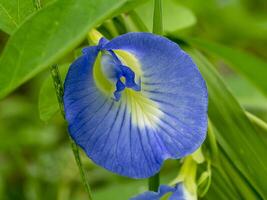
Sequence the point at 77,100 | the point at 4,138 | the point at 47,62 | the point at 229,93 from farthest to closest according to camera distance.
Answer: the point at 4,138 → the point at 229,93 → the point at 77,100 → the point at 47,62

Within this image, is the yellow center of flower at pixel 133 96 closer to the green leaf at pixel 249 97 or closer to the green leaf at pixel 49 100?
the green leaf at pixel 49 100

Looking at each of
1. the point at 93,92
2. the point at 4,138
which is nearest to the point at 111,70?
the point at 93,92

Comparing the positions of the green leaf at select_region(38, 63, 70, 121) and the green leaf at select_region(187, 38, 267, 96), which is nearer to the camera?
the green leaf at select_region(38, 63, 70, 121)

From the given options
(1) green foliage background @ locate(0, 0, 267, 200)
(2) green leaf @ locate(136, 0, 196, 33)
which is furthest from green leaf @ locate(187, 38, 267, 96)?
(2) green leaf @ locate(136, 0, 196, 33)

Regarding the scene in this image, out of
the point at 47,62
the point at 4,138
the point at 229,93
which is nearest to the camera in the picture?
the point at 47,62

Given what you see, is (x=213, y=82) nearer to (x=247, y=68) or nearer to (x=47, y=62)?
(x=247, y=68)

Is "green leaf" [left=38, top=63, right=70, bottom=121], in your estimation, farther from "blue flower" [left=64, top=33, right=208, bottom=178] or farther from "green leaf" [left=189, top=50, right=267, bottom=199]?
"green leaf" [left=189, top=50, right=267, bottom=199]

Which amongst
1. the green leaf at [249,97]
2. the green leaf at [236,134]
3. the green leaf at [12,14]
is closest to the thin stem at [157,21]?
the green leaf at [12,14]
